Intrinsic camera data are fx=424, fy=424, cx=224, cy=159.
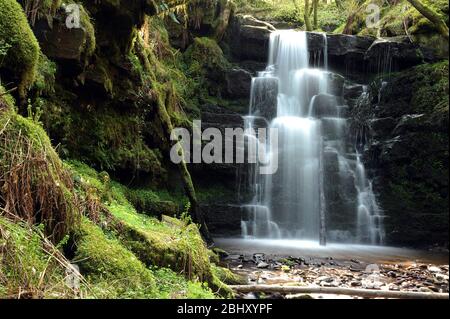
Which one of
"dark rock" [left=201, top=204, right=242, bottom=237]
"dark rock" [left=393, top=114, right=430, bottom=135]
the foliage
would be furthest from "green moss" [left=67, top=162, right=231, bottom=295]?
"dark rock" [left=393, top=114, right=430, bottom=135]

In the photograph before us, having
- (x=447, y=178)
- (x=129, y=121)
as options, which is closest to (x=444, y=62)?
(x=447, y=178)

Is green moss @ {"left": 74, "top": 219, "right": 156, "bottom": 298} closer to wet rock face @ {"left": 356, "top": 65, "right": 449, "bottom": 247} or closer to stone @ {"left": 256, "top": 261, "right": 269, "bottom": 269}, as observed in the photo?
stone @ {"left": 256, "top": 261, "right": 269, "bottom": 269}

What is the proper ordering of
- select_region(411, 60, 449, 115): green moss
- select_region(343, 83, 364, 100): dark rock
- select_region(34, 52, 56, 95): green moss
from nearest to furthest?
select_region(34, 52, 56, 95): green moss, select_region(411, 60, 449, 115): green moss, select_region(343, 83, 364, 100): dark rock

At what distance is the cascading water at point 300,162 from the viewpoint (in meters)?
13.3

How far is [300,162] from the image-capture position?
14273 millimetres

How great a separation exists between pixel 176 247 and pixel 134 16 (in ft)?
16.5

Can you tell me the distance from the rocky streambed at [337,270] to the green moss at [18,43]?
3808 millimetres

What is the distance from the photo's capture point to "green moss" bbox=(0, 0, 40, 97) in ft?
16.3

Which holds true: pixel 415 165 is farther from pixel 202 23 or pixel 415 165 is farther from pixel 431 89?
pixel 202 23

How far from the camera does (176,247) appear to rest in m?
4.76

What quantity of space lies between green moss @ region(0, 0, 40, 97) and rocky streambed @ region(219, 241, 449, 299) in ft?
12.5

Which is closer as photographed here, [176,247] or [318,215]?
[176,247]

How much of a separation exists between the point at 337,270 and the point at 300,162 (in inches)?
256
